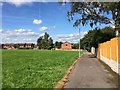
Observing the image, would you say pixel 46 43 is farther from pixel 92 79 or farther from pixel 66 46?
pixel 92 79

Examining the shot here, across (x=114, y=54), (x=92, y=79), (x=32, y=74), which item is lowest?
(x=92, y=79)

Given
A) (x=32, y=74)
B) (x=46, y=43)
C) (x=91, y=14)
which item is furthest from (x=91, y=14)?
(x=46, y=43)

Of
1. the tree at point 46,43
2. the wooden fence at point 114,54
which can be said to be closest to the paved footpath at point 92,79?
the wooden fence at point 114,54

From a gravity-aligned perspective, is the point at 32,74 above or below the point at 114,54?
below

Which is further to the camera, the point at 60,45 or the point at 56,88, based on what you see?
the point at 60,45

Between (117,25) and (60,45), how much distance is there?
6468 inches

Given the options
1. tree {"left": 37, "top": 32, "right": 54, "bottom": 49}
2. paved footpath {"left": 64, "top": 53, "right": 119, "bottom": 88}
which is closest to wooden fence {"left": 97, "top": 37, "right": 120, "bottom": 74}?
paved footpath {"left": 64, "top": 53, "right": 119, "bottom": 88}

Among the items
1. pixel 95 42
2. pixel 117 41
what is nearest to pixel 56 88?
pixel 117 41

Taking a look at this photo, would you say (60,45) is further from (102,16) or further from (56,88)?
(56,88)

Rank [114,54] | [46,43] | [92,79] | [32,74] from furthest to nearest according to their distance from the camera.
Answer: [46,43] → [114,54] → [32,74] → [92,79]

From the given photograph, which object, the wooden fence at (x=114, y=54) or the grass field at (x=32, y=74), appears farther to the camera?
the wooden fence at (x=114, y=54)

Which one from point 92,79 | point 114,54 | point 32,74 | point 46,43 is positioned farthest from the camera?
point 46,43

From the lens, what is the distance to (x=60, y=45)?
200 metres

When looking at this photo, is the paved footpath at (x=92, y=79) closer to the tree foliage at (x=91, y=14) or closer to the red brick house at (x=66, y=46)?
the tree foliage at (x=91, y=14)
